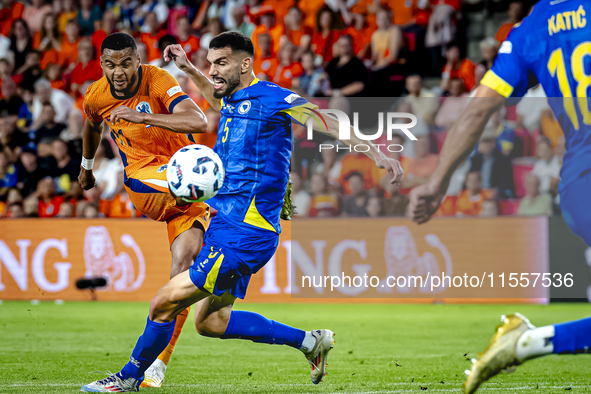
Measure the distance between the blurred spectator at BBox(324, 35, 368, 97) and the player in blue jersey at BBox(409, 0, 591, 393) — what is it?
27.1ft

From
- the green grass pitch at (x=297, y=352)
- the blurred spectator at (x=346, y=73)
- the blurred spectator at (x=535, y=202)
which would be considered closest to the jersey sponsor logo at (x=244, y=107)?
the green grass pitch at (x=297, y=352)

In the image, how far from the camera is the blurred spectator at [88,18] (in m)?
14.7

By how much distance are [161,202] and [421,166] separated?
5574 mm

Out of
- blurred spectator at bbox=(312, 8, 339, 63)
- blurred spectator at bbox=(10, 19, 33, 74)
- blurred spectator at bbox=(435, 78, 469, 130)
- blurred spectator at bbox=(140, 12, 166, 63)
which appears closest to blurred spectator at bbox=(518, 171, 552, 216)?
blurred spectator at bbox=(435, 78, 469, 130)

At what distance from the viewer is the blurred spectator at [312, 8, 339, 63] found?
1319 cm

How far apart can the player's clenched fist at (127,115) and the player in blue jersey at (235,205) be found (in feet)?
2.11

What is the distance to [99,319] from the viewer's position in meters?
9.12

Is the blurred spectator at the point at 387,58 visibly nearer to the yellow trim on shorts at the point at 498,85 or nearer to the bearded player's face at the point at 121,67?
the bearded player's face at the point at 121,67

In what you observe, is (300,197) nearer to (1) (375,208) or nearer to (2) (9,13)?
(1) (375,208)

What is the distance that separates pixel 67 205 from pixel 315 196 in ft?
12.7

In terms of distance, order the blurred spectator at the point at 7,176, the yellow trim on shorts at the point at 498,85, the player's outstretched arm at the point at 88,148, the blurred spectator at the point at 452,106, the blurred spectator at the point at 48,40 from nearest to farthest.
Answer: the yellow trim on shorts at the point at 498,85
the player's outstretched arm at the point at 88,148
the blurred spectator at the point at 452,106
the blurred spectator at the point at 7,176
the blurred spectator at the point at 48,40

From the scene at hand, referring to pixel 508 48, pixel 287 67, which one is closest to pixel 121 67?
pixel 508 48

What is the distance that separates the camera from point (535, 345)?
11.2 feet

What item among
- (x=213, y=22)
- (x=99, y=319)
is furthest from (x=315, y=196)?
(x=213, y=22)
